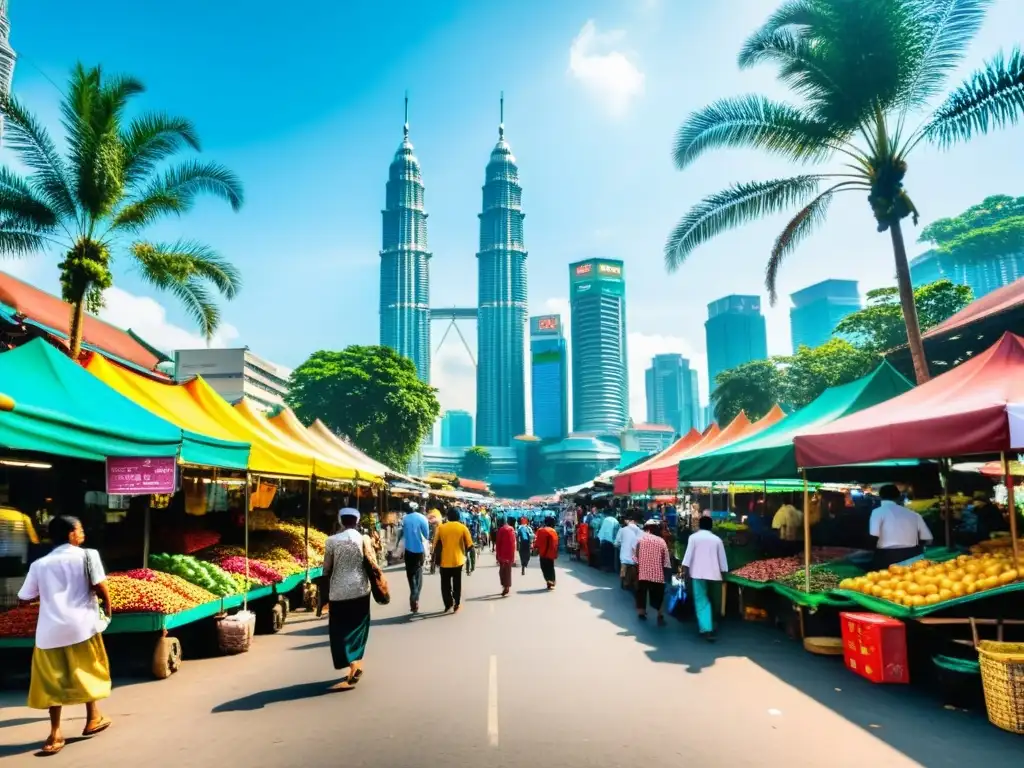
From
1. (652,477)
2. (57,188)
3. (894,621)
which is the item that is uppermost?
(57,188)

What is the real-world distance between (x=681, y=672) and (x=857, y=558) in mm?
4487

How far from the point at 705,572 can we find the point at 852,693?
10.3 feet

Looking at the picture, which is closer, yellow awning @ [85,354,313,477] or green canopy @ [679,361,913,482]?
yellow awning @ [85,354,313,477]

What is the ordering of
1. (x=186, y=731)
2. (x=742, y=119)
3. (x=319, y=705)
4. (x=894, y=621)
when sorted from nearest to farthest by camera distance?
(x=186, y=731), (x=319, y=705), (x=894, y=621), (x=742, y=119)

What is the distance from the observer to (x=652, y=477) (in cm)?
1819

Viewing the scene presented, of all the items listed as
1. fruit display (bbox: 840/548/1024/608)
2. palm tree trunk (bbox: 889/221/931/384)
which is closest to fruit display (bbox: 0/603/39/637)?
fruit display (bbox: 840/548/1024/608)

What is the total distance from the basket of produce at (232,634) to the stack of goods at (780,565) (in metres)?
7.41

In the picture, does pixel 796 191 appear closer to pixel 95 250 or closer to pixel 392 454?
pixel 95 250

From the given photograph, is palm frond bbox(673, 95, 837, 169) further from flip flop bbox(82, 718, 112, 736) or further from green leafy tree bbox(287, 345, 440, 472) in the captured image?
green leafy tree bbox(287, 345, 440, 472)

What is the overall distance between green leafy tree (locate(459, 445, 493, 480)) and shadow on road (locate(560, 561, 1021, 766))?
7193 inches

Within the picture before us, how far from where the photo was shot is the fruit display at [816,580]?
9.47 meters

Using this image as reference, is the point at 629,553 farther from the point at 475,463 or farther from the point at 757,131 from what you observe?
the point at 475,463

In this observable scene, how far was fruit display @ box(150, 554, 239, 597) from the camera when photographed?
9.41 metres

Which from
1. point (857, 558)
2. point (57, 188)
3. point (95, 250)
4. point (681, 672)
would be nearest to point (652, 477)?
point (857, 558)
